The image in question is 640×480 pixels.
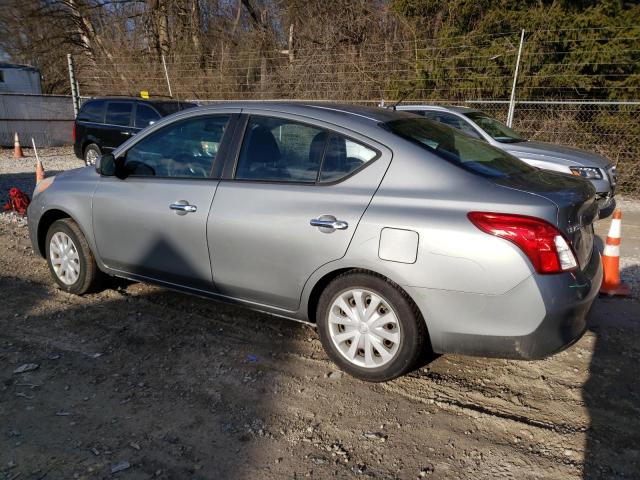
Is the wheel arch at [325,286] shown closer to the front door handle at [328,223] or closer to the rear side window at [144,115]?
the front door handle at [328,223]

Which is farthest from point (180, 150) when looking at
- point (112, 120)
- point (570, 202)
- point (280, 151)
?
point (112, 120)

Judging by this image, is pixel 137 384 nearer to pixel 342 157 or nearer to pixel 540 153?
pixel 342 157

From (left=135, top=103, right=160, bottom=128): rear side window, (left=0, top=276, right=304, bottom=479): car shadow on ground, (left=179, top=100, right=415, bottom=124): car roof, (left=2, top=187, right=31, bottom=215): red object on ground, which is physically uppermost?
(left=179, top=100, right=415, bottom=124): car roof

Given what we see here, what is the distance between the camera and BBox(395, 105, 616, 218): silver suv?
7344 mm

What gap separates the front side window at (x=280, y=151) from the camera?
11.0 feet

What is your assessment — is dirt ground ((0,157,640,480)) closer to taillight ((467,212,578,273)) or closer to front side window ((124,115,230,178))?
taillight ((467,212,578,273))

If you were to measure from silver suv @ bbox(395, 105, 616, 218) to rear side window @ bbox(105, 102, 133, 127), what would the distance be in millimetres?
6337

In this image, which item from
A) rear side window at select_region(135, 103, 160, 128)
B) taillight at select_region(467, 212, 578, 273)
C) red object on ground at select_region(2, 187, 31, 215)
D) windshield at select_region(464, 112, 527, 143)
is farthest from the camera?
rear side window at select_region(135, 103, 160, 128)

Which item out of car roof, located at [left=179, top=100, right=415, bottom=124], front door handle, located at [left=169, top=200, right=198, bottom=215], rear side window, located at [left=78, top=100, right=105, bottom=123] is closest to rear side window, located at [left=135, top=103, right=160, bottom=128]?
rear side window, located at [left=78, top=100, right=105, bottom=123]

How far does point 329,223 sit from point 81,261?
97.0 inches

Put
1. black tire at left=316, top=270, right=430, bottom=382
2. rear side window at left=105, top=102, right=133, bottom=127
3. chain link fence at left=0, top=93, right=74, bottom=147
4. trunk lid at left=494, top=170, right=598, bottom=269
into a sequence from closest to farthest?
trunk lid at left=494, top=170, right=598, bottom=269
black tire at left=316, top=270, right=430, bottom=382
rear side window at left=105, top=102, right=133, bottom=127
chain link fence at left=0, top=93, right=74, bottom=147

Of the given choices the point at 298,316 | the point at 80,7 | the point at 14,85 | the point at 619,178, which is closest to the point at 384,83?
the point at 619,178

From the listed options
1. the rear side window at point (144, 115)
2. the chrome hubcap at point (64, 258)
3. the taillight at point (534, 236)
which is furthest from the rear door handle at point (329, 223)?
the rear side window at point (144, 115)

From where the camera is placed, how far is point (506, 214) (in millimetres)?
2752
